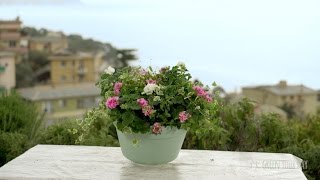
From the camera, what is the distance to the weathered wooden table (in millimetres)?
1668

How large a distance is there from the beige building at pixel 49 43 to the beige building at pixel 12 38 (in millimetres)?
117

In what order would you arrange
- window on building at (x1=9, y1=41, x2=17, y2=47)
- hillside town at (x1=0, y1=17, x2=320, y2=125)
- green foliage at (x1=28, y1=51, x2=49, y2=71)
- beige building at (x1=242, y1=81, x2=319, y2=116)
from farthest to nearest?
green foliage at (x1=28, y1=51, x2=49, y2=71) → window on building at (x1=9, y1=41, x2=17, y2=47) → hillside town at (x1=0, y1=17, x2=320, y2=125) → beige building at (x1=242, y1=81, x2=319, y2=116)

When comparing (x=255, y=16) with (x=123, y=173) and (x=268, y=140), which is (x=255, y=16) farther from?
(x=123, y=173)

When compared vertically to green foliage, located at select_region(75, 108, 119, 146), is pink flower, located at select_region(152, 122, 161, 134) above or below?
above

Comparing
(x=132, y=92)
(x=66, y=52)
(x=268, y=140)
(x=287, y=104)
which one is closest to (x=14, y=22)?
(x=66, y=52)

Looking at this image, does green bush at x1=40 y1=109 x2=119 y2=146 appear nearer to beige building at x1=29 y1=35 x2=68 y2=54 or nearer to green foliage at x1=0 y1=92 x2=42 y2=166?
green foliage at x1=0 y1=92 x2=42 y2=166

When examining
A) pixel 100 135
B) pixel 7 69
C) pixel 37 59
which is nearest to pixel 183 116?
pixel 100 135

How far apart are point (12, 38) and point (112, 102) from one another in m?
5.05

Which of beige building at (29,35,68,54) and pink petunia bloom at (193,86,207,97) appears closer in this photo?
pink petunia bloom at (193,86,207,97)

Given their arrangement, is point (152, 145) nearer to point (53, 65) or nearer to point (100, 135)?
point (100, 135)

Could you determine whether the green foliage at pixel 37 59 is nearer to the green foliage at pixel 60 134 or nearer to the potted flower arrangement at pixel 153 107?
the green foliage at pixel 60 134

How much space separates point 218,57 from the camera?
4.12 meters

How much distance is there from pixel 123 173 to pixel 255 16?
262 cm

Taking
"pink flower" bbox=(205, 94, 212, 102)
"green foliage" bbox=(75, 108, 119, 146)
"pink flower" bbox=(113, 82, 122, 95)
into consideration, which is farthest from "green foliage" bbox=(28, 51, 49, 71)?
"pink flower" bbox=(205, 94, 212, 102)
